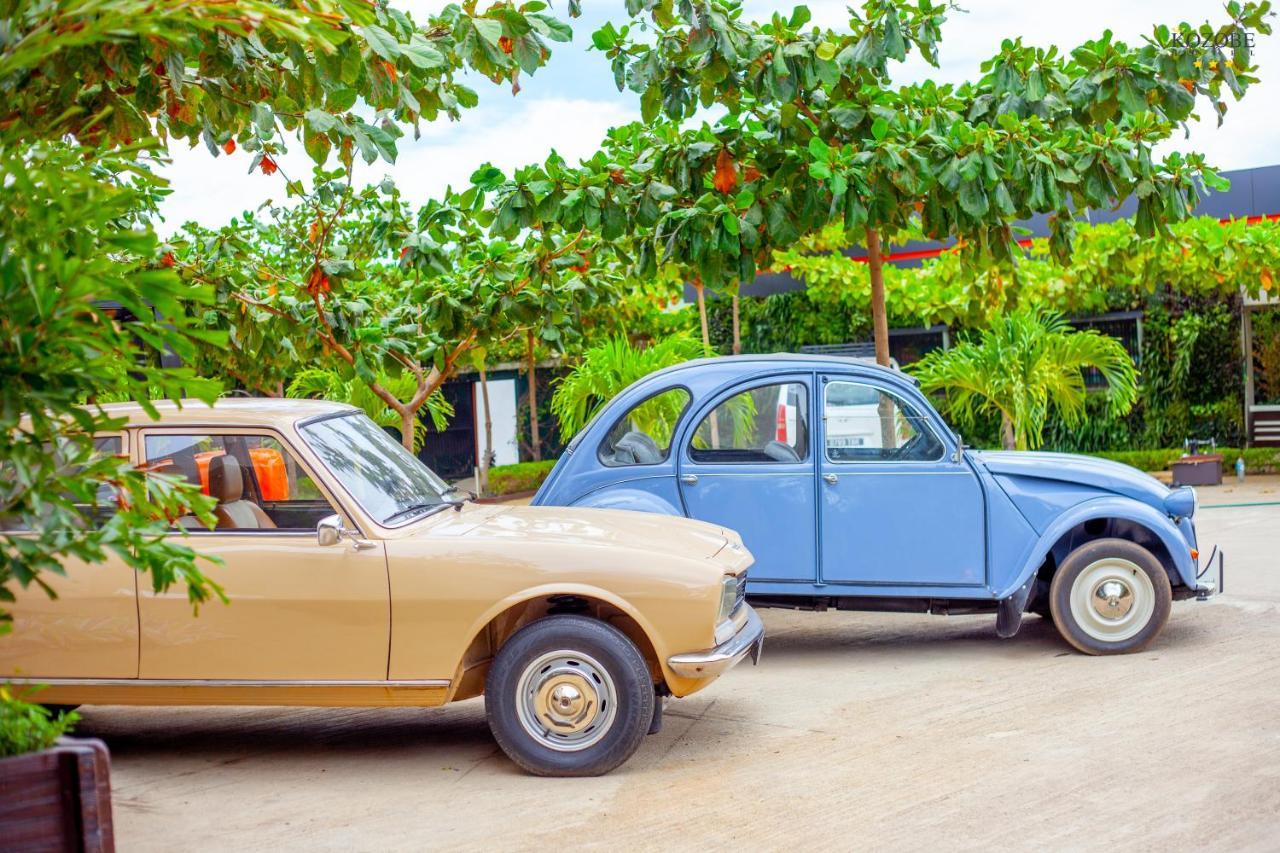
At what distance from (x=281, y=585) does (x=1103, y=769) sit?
378 cm

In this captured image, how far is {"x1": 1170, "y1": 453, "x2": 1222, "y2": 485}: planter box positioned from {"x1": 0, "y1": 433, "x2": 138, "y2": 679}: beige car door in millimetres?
16603

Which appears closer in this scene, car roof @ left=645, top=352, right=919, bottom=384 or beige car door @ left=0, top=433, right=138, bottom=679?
beige car door @ left=0, top=433, right=138, bottom=679

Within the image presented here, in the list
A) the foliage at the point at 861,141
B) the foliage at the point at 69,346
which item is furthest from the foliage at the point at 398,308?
the foliage at the point at 69,346

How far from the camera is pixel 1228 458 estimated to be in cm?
2159

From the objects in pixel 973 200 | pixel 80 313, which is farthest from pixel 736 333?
pixel 80 313

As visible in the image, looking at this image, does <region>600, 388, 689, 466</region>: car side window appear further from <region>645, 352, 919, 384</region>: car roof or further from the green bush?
the green bush

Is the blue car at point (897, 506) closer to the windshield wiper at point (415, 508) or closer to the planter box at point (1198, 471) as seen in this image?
the windshield wiper at point (415, 508)

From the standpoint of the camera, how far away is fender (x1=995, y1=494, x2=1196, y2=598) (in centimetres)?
852

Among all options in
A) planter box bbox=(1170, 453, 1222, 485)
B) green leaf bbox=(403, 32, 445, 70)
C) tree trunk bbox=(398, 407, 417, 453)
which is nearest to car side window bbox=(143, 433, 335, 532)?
green leaf bbox=(403, 32, 445, 70)

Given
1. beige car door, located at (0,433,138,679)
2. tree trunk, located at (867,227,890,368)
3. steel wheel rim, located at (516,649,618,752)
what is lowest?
steel wheel rim, located at (516,649,618,752)

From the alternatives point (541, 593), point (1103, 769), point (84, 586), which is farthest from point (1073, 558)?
point (84, 586)

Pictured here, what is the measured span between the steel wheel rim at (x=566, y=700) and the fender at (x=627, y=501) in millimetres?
2540

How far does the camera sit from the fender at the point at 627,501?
28.9 feet

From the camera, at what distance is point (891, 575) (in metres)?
8.63
